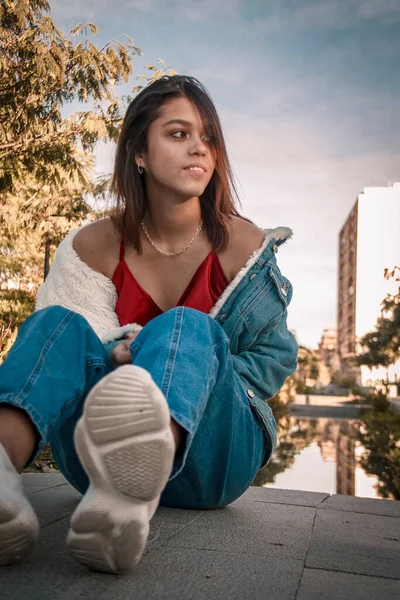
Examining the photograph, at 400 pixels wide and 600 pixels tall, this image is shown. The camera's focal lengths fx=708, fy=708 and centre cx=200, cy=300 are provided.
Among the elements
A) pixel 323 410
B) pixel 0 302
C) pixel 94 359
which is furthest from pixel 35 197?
pixel 323 410

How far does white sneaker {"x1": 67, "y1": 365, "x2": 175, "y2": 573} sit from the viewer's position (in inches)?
42.8

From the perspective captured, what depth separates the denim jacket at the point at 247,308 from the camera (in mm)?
1845

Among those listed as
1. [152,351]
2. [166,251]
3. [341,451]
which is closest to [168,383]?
[152,351]

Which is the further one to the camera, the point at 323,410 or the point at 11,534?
the point at 323,410

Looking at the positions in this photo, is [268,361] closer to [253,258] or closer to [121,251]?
[253,258]

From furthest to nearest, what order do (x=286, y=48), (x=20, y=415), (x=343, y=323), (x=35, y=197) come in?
(x=343, y=323)
(x=35, y=197)
(x=286, y=48)
(x=20, y=415)

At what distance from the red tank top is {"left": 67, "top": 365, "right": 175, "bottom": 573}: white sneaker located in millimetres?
887

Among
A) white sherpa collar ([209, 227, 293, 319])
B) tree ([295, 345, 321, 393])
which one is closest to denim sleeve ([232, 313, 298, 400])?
white sherpa collar ([209, 227, 293, 319])

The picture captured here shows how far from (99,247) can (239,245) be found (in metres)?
0.42

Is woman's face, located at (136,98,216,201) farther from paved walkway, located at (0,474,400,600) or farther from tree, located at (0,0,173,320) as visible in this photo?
tree, located at (0,0,173,320)

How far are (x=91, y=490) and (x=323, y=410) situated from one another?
19.4 meters

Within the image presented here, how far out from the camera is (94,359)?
1.48 meters

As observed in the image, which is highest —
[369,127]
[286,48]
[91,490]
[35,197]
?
[369,127]

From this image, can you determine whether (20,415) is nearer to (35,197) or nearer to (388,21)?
(35,197)
